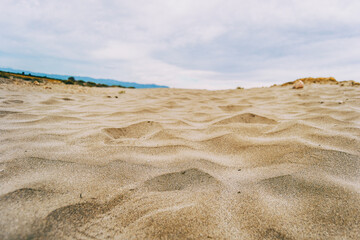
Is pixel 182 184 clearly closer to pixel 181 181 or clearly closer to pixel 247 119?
pixel 181 181

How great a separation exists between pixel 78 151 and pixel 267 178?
1.21 metres

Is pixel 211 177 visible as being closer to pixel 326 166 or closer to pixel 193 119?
pixel 326 166

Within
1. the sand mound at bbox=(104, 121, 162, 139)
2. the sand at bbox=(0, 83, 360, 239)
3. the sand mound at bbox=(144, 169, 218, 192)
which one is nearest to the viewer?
the sand at bbox=(0, 83, 360, 239)

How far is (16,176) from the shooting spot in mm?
946

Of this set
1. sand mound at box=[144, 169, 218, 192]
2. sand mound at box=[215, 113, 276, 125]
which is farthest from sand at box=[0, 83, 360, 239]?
sand mound at box=[215, 113, 276, 125]

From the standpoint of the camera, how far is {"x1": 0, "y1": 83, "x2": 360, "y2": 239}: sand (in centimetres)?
69

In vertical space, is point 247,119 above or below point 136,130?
above

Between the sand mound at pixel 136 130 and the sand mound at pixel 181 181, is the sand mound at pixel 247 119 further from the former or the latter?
the sand mound at pixel 181 181

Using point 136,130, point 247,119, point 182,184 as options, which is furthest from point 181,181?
point 247,119

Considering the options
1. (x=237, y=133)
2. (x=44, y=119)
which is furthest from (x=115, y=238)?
(x=44, y=119)

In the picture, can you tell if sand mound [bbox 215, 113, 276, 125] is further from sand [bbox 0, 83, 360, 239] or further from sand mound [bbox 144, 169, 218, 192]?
sand mound [bbox 144, 169, 218, 192]

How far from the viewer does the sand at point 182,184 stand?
2.28ft

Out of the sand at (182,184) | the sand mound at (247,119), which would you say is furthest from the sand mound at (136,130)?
the sand mound at (247,119)

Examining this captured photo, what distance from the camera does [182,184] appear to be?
38.9 inches
